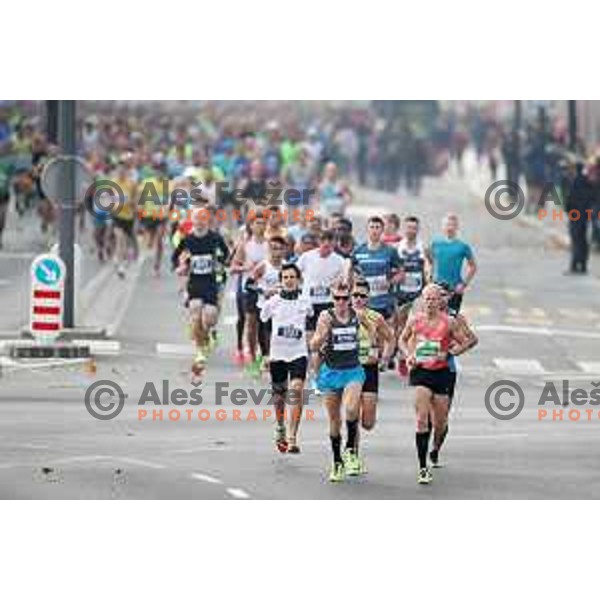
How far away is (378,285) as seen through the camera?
89.3 feet

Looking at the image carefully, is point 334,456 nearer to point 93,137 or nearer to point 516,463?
point 516,463

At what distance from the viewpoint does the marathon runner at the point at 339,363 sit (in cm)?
2108

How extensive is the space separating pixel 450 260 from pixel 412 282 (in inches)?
20.1

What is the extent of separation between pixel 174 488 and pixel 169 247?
24355mm

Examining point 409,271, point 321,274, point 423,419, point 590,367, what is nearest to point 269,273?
point 321,274

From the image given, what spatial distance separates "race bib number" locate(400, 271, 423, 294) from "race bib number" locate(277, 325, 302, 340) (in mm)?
5497

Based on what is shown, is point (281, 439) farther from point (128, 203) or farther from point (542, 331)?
point (128, 203)

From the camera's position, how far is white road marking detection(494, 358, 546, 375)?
98.5ft

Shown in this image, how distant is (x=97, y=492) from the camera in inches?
827

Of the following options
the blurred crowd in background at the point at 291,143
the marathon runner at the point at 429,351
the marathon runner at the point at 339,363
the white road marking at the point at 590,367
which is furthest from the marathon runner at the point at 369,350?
the blurred crowd in background at the point at 291,143

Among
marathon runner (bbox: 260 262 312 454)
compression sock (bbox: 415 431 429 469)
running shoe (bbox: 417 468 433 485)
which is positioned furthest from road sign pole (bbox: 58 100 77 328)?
compression sock (bbox: 415 431 429 469)

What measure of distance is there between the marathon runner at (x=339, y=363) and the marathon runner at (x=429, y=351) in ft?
1.32

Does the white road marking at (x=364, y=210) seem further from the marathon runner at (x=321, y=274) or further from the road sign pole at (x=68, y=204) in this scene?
the marathon runner at (x=321, y=274)

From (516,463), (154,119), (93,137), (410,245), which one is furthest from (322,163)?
(516,463)
